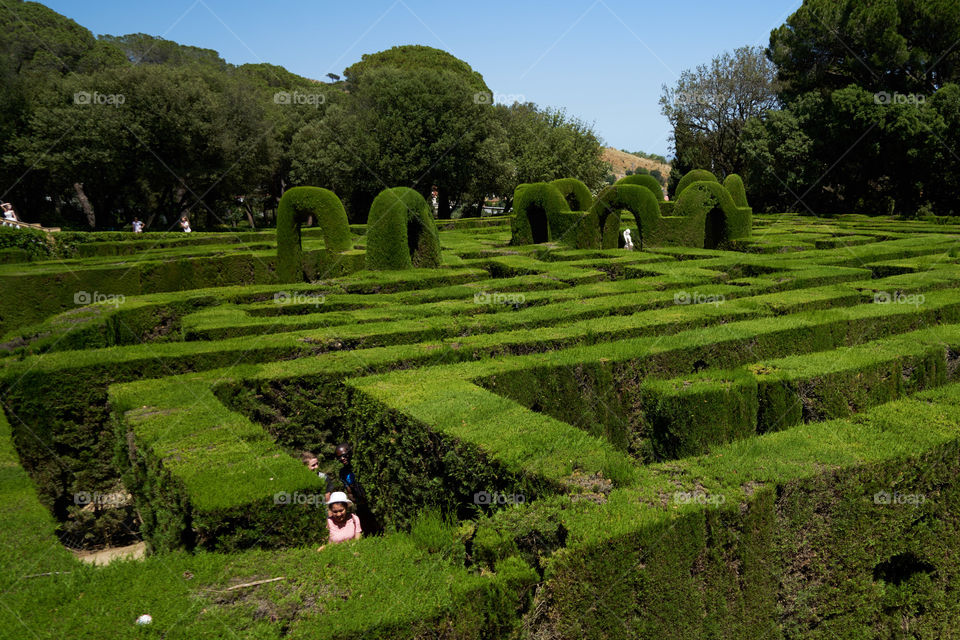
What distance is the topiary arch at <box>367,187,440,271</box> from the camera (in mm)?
17016

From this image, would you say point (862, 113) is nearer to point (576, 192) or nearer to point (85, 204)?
point (576, 192)

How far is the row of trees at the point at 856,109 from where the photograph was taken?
3806 centimetres

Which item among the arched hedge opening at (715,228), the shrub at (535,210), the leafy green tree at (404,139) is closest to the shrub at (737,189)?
the arched hedge opening at (715,228)

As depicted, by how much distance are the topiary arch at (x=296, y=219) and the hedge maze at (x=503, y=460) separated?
378 centimetres

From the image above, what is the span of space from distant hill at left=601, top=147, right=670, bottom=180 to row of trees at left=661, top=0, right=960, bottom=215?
3463 inches

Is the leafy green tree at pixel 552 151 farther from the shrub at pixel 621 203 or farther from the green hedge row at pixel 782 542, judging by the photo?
the green hedge row at pixel 782 542

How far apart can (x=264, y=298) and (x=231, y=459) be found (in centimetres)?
940

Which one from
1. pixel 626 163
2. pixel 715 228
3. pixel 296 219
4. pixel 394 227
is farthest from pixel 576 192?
pixel 626 163

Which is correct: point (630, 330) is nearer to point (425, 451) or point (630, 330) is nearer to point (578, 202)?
point (425, 451)

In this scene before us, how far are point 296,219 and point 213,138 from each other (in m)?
22.8

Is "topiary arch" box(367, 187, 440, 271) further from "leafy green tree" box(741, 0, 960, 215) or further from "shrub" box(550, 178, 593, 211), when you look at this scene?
"leafy green tree" box(741, 0, 960, 215)

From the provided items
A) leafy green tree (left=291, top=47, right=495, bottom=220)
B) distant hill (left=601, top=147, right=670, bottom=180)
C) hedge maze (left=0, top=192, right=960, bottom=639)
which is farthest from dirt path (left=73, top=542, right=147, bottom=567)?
distant hill (left=601, top=147, right=670, bottom=180)

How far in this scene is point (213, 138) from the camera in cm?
3638

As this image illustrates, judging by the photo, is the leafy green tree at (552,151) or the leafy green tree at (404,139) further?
the leafy green tree at (552,151)
